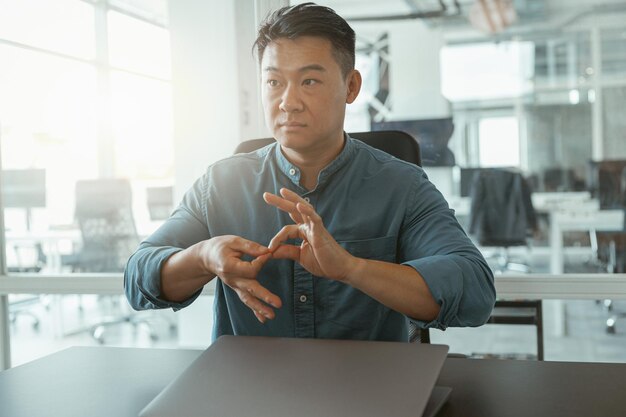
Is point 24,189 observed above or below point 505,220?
above

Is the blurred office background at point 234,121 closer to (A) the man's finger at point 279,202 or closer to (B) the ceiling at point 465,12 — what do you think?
(B) the ceiling at point 465,12

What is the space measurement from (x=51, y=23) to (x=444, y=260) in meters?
2.71

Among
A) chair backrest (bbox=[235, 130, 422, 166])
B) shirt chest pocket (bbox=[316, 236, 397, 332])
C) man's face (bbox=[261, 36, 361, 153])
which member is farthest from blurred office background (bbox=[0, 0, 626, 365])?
shirt chest pocket (bbox=[316, 236, 397, 332])

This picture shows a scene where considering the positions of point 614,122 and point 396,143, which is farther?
point 614,122

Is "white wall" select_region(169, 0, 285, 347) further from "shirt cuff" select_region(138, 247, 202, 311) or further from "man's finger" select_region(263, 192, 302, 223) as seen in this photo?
"man's finger" select_region(263, 192, 302, 223)

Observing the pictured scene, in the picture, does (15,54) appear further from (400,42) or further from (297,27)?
(297,27)

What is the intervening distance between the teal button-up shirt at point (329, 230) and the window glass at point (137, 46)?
5.88ft

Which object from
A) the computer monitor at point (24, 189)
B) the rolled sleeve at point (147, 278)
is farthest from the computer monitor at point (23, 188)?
the rolled sleeve at point (147, 278)

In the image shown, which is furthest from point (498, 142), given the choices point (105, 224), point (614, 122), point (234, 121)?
point (105, 224)

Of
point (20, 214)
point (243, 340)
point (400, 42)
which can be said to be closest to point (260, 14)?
point (400, 42)

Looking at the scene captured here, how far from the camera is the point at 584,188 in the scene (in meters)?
3.73

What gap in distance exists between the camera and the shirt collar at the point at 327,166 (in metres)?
1.46

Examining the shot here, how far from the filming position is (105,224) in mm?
3752

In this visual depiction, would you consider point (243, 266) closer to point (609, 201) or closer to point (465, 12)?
point (465, 12)
